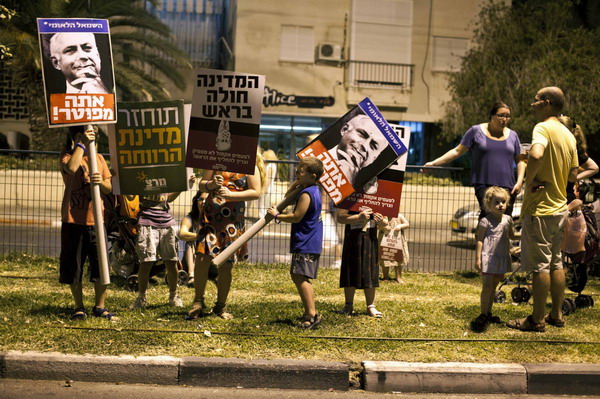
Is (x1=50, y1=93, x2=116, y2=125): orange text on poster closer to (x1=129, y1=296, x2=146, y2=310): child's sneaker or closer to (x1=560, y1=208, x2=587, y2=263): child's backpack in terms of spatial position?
(x1=129, y1=296, x2=146, y2=310): child's sneaker

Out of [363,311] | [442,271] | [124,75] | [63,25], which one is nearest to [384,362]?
[363,311]

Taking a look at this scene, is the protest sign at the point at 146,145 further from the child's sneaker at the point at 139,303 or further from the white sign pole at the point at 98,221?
the child's sneaker at the point at 139,303

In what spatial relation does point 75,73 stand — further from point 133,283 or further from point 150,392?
point 150,392

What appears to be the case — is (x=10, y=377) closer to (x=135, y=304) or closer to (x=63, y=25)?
(x=135, y=304)

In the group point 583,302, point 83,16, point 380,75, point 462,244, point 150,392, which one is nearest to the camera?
point 150,392

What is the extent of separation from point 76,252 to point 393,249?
14.5ft

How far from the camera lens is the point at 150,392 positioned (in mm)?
5684

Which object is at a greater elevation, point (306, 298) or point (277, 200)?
point (277, 200)

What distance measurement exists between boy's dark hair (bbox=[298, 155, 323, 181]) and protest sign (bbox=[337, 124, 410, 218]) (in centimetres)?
60

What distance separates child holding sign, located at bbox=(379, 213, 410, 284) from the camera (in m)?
10.1

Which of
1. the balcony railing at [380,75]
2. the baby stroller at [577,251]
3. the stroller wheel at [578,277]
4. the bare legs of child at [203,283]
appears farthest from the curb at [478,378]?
the balcony railing at [380,75]

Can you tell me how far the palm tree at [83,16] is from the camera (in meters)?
21.1

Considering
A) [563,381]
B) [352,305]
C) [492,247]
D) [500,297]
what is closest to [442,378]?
[563,381]

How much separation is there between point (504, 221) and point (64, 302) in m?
4.31
